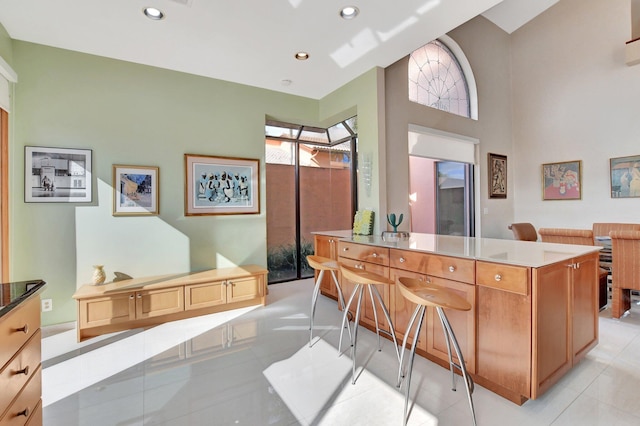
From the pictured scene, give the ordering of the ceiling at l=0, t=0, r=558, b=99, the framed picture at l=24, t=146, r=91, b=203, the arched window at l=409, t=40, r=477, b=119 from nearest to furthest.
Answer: the ceiling at l=0, t=0, r=558, b=99 → the framed picture at l=24, t=146, r=91, b=203 → the arched window at l=409, t=40, r=477, b=119

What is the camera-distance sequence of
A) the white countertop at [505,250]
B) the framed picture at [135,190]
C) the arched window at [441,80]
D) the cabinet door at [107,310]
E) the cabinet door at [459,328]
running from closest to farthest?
the white countertop at [505,250] → the cabinet door at [459,328] → the cabinet door at [107,310] → the framed picture at [135,190] → the arched window at [441,80]

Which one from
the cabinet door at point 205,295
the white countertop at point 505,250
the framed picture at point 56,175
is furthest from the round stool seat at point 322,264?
the framed picture at point 56,175

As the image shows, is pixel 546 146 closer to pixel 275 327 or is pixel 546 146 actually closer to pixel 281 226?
pixel 281 226

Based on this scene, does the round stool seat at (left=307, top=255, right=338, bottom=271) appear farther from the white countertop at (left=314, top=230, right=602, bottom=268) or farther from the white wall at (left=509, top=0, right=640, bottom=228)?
the white wall at (left=509, top=0, right=640, bottom=228)

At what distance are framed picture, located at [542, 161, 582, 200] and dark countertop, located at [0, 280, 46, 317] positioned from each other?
7.07 metres

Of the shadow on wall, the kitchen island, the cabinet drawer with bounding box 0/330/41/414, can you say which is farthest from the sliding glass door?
the cabinet drawer with bounding box 0/330/41/414

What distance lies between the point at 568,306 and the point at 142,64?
473 cm

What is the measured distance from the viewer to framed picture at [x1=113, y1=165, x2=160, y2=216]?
332 centimetres

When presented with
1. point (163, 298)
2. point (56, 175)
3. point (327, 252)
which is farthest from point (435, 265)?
point (56, 175)

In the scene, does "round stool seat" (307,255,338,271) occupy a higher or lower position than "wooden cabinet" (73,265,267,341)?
higher

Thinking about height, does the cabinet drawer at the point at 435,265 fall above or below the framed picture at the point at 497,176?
below

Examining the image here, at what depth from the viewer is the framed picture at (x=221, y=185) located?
3762 mm

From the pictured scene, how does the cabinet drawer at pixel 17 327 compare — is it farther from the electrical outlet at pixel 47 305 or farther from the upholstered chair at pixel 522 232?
the upholstered chair at pixel 522 232

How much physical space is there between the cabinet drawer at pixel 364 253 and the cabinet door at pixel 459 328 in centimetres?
50
